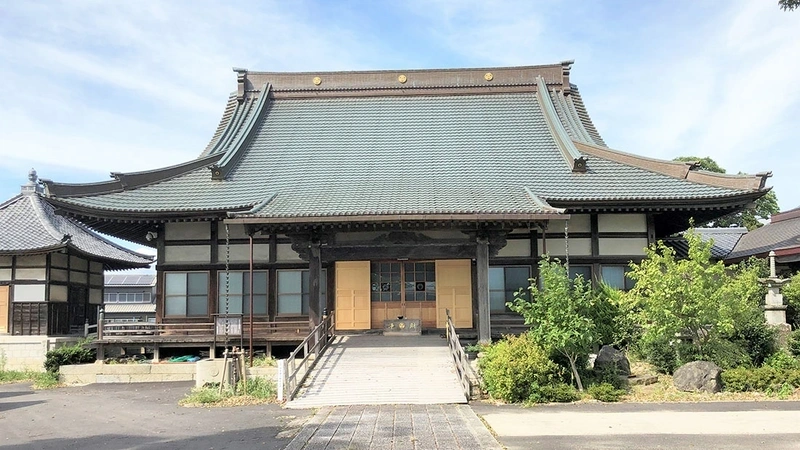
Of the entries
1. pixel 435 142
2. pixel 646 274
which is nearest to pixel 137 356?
pixel 435 142

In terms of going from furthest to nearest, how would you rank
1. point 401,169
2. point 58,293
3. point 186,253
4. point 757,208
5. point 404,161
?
point 757,208
point 58,293
point 404,161
point 401,169
point 186,253

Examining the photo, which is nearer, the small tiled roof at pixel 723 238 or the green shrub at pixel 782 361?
the green shrub at pixel 782 361

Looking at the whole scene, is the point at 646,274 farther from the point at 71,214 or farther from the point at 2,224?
the point at 2,224

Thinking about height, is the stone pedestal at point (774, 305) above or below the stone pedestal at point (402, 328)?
above

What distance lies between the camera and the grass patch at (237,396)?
1316cm

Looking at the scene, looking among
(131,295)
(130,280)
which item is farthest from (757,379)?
(130,280)

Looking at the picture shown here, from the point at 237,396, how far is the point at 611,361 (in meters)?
8.45

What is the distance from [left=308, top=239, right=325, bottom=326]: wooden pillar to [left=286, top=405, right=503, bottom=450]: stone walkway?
437cm

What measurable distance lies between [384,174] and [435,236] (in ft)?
11.4

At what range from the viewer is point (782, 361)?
14102 millimetres

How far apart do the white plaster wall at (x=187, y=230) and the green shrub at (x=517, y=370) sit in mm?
9938

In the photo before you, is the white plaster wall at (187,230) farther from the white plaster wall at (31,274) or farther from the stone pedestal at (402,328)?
the white plaster wall at (31,274)

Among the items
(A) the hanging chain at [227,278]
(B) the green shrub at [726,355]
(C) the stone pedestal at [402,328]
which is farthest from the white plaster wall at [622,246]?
(A) the hanging chain at [227,278]

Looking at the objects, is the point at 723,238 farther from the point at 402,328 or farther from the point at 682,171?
the point at 402,328
